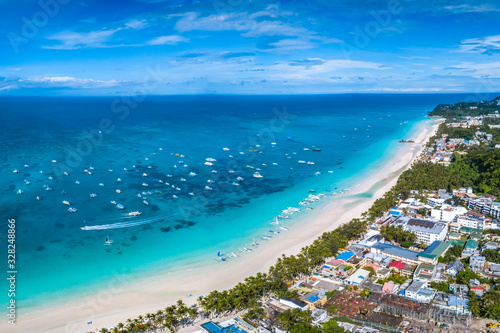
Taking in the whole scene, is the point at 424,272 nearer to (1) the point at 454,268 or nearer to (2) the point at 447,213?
(1) the point at 454,268

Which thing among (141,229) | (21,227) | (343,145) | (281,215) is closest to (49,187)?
(21,227)

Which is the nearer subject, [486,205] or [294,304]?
[294,304]

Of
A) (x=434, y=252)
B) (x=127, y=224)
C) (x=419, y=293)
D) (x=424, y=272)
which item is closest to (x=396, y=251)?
(x=434, y=252)

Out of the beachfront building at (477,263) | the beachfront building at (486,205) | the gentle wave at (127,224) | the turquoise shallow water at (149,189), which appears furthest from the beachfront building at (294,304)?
the beachfront building at (486,205)

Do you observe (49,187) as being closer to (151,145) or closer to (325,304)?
(151,145)

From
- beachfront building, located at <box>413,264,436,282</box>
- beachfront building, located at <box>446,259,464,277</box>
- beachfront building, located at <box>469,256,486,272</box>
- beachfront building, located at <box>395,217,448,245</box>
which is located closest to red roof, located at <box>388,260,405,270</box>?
beachfront building, located at <box>413,264,436,282</box>

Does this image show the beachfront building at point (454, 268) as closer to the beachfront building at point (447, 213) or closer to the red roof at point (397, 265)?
the red roof at point (397, 265)
